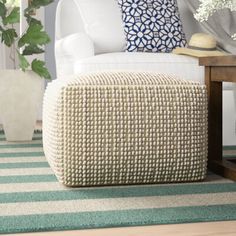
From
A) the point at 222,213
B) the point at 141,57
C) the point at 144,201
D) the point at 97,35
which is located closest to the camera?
the point at 222,213

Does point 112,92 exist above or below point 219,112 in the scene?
above

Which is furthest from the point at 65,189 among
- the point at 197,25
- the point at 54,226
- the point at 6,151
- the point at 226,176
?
the point at 197,25

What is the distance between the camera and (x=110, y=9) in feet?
9.87

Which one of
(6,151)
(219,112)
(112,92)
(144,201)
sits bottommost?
(6,151)

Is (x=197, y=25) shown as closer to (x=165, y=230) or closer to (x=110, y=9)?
(x=110, y=9)

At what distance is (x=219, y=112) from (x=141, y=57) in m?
0.67

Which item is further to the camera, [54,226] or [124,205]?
[124,205]

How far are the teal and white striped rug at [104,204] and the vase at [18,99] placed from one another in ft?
3.32

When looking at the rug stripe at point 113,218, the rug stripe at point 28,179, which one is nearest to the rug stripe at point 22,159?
the rug stripe at point 28,179

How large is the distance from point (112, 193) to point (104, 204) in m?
0.14

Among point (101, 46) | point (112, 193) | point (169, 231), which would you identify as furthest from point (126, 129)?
point (101, 46)

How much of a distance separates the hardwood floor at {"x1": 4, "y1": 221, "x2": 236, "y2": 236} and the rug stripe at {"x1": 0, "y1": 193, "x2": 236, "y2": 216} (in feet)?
0.55

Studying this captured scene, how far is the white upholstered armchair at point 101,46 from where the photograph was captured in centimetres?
251

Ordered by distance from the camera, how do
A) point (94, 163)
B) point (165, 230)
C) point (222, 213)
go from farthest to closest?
1. point (94, 163)
2. point (222, 213)
3. point (165, 230)
